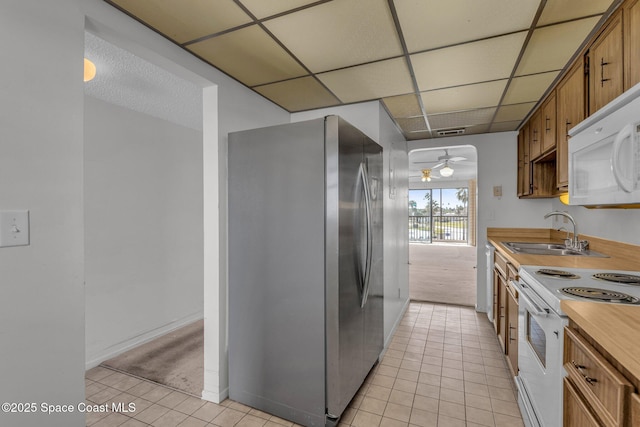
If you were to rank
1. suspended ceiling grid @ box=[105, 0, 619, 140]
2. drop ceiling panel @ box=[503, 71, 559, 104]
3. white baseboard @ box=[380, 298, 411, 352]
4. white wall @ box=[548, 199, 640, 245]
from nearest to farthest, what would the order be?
suspended ceiling grid @ box=[105, 0, 619, 140] < white wall @ box=[548, 199, 640, 245] < drop ceiling panel @ box=[503, 71, 559, 104] < white baseboard @ box=[380, 298, 411, 352]

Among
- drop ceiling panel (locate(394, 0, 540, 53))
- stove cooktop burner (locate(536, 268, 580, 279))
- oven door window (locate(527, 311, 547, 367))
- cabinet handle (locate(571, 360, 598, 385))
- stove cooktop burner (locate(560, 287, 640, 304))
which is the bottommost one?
oven door window (locate(527, 311, 547, 367))

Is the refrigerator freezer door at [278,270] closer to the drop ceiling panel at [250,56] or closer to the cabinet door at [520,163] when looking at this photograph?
the drop ceiling panel at [250,56]

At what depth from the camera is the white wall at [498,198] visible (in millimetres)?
3707

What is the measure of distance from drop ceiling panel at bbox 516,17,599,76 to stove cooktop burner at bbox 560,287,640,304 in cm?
133

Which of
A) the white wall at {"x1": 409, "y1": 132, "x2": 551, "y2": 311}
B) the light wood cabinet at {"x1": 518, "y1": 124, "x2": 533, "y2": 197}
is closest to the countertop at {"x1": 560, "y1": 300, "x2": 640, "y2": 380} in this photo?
the light wood cabinet at {"x1": 518, "y1": 124, "x2": 533, "y2": 197}

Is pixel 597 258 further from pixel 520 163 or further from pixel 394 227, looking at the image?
pixel 520 163

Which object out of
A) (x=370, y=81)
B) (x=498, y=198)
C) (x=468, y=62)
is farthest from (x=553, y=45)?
(x=498, y=198)

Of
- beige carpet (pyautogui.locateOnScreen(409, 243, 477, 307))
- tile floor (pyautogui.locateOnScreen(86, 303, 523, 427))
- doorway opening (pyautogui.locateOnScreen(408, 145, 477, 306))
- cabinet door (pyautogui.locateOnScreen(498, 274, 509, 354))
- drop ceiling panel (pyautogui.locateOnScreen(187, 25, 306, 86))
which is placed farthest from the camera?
doorway opening (pyautogui.locateOnScreen(408, 145, 477, 306))

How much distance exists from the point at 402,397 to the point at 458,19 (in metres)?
2.31

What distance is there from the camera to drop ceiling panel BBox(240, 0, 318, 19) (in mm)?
1436

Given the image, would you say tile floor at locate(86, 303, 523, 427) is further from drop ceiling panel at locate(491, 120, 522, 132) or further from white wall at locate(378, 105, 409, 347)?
drop ceiling panel at locate(491, 120, 522, 132)

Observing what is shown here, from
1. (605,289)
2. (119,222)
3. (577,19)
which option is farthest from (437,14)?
(119,222)

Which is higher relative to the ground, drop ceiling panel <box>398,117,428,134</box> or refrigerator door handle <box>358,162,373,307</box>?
drop ceiling panel <box>398,117,428,134</box>

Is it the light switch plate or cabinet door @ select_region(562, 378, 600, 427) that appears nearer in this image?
cabinet door @ select_region(562, 378, 600, 427)
